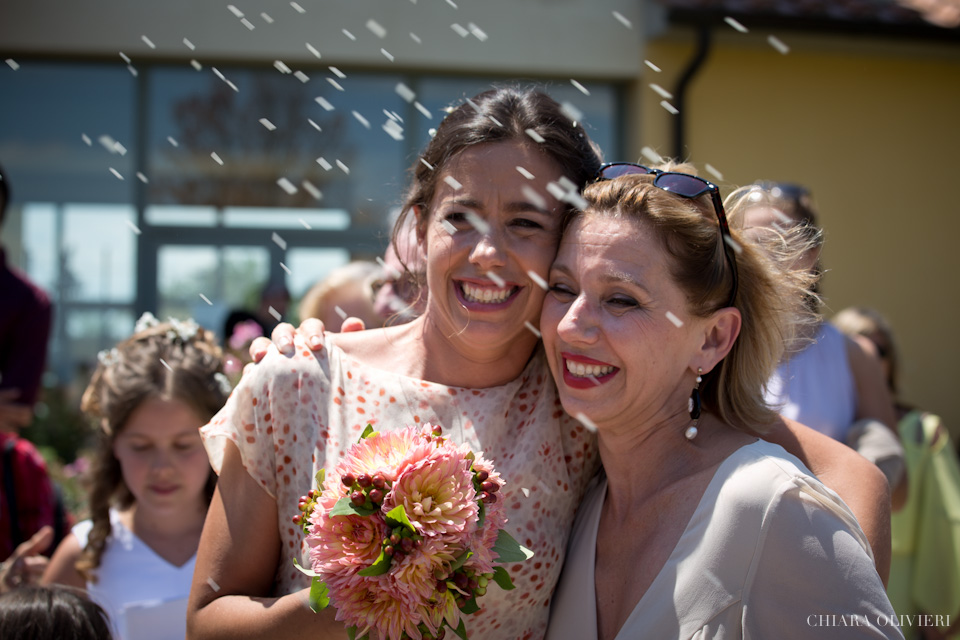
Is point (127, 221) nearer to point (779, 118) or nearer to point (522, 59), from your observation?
point (522, 59)

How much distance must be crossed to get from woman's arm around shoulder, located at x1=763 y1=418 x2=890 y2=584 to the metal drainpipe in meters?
6.44

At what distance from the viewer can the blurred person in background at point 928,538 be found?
4.55 m

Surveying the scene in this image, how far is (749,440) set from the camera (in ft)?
7.54

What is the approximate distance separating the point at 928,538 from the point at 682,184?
349 centimetres

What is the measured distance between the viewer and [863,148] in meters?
9.23

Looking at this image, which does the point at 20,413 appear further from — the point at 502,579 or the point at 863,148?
the point at 863,148

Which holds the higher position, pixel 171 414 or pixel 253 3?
pixel 253 3

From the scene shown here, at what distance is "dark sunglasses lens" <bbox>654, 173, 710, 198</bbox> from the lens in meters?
2.30

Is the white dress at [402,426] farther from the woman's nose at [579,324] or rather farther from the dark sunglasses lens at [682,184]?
the dark sunglasses lens at [682,184]

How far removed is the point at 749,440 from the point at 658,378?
1.00 ft

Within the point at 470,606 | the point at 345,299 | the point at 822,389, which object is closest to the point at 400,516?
the point at 470,606

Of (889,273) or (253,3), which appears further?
(889,273)

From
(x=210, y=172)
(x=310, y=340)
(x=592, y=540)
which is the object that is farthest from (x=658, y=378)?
(x=210, y=172)

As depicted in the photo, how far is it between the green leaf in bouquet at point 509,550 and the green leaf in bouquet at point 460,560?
0.13m
